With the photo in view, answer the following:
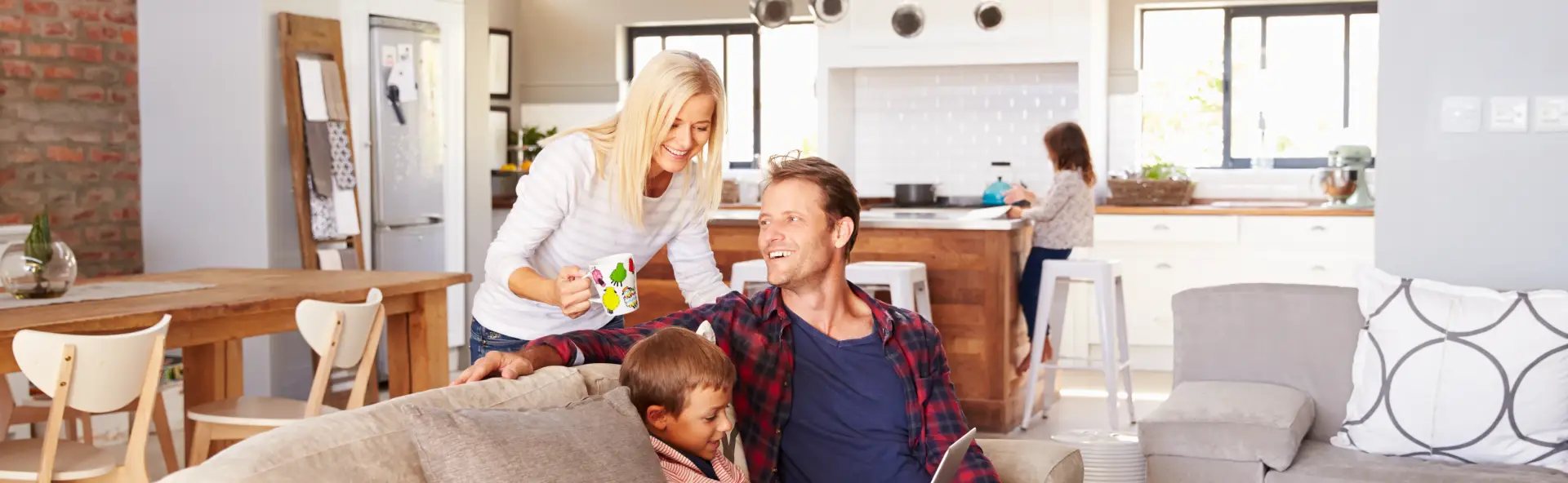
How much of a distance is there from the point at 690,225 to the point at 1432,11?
2.13 m

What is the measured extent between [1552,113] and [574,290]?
2.68 metres

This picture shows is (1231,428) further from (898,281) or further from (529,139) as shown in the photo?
(529,139)

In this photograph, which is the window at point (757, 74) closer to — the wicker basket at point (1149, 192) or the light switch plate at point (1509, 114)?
the wicker basket at point (1149, 192)

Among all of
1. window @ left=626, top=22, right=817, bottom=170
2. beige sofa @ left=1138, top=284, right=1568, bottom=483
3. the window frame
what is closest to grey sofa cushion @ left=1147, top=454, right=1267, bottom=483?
beige sofa @ left=1138, top=284, right=1568, bottom=483

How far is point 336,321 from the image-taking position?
3516 millimetres

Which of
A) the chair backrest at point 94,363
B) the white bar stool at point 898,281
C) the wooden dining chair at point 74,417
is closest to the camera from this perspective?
the chair backrest at point 94,363

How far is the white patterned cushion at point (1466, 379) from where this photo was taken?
9.81ft

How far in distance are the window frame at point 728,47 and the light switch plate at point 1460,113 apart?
5.19 metres

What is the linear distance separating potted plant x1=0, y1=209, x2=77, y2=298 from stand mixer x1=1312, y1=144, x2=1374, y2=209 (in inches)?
214

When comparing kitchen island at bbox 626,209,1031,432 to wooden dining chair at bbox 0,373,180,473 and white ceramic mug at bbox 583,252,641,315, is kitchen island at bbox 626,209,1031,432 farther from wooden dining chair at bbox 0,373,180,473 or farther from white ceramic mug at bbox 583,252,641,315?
white ceramic mug at bbox 583,252,641,315

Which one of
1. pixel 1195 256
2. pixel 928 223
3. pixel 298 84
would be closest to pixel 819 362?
pixel 928 223

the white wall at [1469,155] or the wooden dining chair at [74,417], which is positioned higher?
the white wall at [1469,155]

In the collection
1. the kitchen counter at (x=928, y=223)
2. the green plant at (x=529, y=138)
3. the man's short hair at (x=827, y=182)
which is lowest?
the kitchen counter at (x=928, y=223)

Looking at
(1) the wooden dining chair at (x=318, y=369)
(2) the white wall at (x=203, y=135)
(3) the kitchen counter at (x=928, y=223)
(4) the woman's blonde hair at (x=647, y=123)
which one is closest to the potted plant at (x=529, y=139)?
(2) the white wall at (x=203, y=135)
